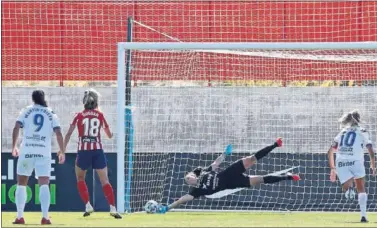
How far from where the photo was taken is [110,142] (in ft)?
70.9

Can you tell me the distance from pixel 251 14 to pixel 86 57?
11.4 ft

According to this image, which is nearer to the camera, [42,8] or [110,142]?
[110,142]

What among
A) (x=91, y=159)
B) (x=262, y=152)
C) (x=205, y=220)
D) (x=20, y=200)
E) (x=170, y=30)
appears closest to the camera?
(x=20, y=200)

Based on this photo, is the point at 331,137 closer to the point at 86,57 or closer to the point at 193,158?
the point at 193,158

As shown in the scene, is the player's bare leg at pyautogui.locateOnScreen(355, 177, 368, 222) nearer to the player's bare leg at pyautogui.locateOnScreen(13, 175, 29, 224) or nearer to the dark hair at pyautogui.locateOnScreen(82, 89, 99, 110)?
the dark hair at pyautogui.locateOnScreen(82, 89, 99, 110)

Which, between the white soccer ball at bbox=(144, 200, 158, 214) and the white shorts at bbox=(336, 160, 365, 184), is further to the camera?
the white soccer ball at bbox=(144, 200, 158, 214)

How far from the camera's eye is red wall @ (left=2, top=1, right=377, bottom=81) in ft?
73.9

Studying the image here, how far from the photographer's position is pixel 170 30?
79.0 feet

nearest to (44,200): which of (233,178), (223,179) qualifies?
(223,179)

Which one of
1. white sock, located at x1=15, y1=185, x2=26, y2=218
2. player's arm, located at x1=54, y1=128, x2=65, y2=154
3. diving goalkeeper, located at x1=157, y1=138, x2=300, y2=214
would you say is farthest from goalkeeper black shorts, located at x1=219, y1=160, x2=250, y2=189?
white sock, located at x1=15, y1=185, x2=26, y2=218

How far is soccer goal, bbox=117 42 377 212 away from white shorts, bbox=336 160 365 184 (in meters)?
2.71

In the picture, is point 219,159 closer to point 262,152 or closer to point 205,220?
point 262,152

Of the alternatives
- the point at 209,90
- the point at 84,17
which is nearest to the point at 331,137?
the point at 209,90

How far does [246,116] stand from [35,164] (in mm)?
6738
